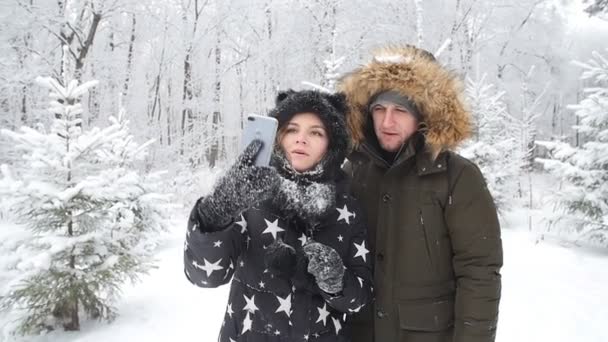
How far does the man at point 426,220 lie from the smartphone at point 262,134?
0.65 m

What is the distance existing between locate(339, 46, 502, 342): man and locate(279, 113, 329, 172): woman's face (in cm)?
31

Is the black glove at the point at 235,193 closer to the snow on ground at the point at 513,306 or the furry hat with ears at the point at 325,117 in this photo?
the furry hat with ears at the point at 325,117

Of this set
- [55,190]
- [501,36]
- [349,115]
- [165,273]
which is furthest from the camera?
[501,36]

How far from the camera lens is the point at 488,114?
11102mm

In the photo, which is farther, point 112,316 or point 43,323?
point 112,316

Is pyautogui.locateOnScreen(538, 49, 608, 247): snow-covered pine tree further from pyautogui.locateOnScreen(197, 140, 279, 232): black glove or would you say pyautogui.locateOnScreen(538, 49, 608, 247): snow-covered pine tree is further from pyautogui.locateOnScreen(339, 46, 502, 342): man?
pyautogui.locateOnScreen(197, 140, 279, 232): black glove

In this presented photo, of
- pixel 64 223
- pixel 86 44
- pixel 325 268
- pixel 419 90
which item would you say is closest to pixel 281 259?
pixel 325 268

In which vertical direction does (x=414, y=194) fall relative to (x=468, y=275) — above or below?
above

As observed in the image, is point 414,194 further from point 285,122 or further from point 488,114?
point 488,114

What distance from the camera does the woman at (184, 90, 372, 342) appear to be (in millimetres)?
1625

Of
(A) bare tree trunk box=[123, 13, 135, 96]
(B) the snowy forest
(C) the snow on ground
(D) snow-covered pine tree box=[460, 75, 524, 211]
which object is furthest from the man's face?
(A) bare tree trunk box=[123, 13, 135, 96]

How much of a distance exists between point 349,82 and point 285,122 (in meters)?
0.54

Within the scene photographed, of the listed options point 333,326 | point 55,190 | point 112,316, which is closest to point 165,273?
point 112,316

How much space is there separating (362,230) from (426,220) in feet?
1.00
